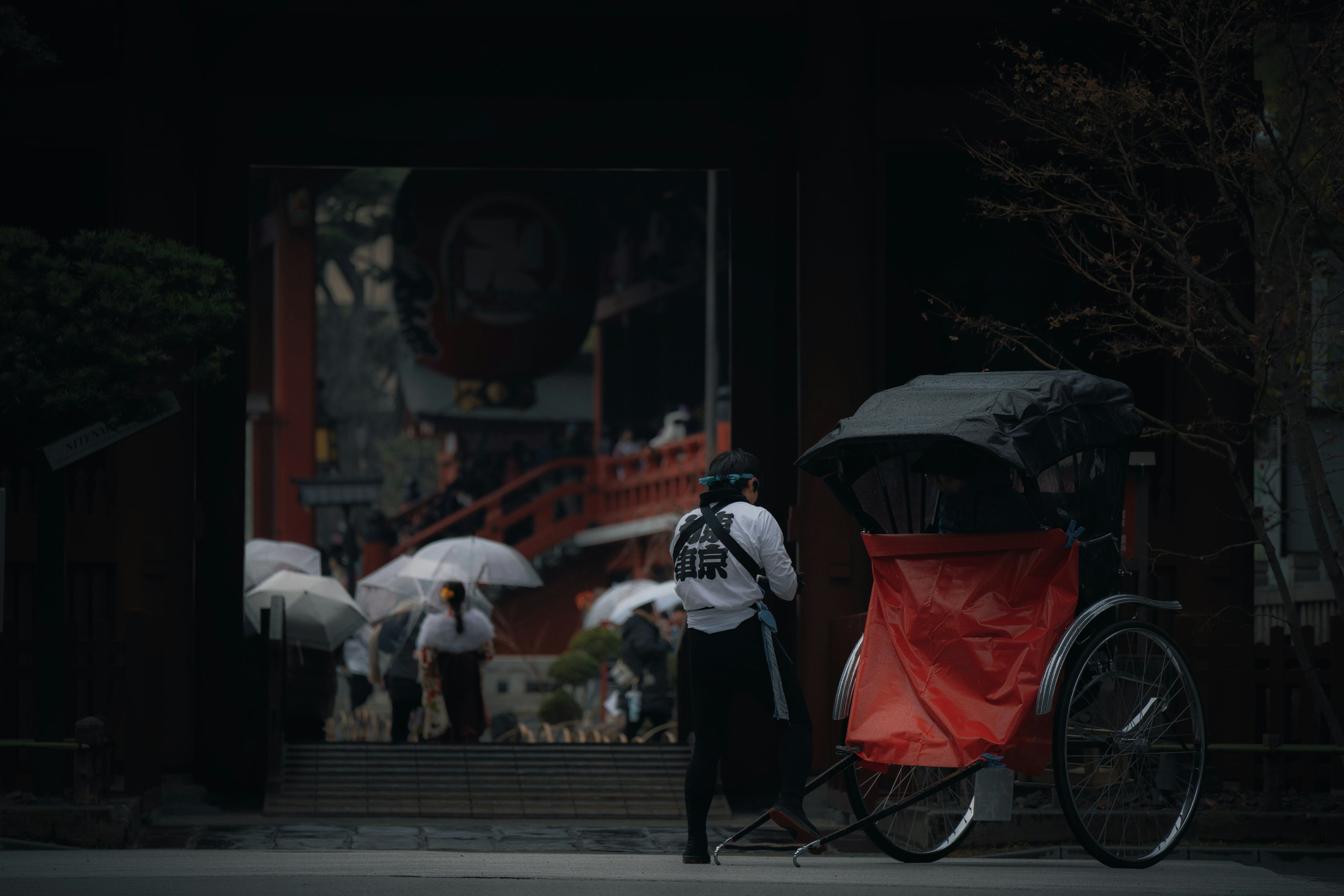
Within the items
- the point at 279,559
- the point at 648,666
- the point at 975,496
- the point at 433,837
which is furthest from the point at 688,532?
the point at 648,666

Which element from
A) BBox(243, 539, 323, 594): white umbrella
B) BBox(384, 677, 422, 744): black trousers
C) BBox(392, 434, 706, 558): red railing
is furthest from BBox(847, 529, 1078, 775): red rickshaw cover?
BBox(392, 434, 706, 558): red railing

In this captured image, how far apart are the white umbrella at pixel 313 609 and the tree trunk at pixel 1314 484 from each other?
7.31 meters

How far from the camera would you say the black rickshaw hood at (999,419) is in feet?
20.3

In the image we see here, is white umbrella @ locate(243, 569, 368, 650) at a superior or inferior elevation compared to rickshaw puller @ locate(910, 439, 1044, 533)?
inferior

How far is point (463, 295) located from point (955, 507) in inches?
779

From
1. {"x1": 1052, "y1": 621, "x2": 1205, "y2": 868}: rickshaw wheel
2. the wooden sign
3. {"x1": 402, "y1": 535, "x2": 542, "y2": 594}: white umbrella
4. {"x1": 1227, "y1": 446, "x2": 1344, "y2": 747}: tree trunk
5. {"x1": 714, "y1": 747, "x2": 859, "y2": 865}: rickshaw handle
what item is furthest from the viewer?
{"x1": 402, "y1": 535, "x2": 542, "y2": 594}: white umbrella

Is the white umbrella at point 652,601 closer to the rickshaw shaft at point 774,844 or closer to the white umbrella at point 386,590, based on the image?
the white umbrella at point 386,590

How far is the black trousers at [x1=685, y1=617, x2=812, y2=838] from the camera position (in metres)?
6.51

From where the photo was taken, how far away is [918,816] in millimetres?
7543

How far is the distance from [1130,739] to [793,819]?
1409 mm

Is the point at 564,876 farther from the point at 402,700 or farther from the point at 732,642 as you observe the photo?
the point at 402,700

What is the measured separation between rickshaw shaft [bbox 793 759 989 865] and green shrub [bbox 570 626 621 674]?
41.9 feet

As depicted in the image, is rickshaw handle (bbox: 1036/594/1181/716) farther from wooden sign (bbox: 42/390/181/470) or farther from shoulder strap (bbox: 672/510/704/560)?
wooden sign (bbox: 42/390/181/470)

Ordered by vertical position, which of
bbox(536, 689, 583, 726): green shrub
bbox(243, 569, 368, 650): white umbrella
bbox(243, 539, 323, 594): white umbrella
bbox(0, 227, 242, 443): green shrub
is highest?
bbox(0, 227, 242, 443): green shrub
